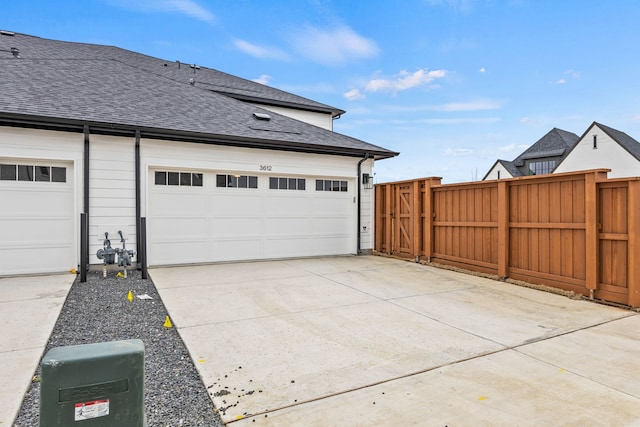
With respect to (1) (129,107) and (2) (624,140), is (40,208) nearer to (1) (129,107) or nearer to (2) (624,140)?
(1) (129,107)

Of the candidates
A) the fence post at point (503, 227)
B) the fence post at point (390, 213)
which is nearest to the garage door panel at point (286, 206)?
the fence post at point (390, 213)

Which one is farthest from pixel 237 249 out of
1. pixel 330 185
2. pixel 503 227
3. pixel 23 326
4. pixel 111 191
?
pixel 503 227

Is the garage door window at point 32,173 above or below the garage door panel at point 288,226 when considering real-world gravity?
above

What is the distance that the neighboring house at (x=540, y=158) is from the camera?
95.6 feet

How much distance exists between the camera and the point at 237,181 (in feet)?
28.5

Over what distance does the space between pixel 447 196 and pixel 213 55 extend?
13018 mm

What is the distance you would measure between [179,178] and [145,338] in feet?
16.7

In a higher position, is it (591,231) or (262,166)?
(262,166)

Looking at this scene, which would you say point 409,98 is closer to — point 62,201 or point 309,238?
point 309,238

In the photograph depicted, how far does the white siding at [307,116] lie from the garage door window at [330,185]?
201 inches

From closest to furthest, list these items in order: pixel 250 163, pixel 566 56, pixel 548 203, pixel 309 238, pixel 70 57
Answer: pixel 548 203 < pixel 250 163 < pixel 309 238 < pixel 70 57 < pixel 566 56

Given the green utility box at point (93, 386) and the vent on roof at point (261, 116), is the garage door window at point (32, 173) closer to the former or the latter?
the vent on roof at point (261, 116)

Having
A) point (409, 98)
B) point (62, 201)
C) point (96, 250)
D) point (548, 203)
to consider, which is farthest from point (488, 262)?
point (409, 98)

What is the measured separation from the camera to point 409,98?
17.3 m
